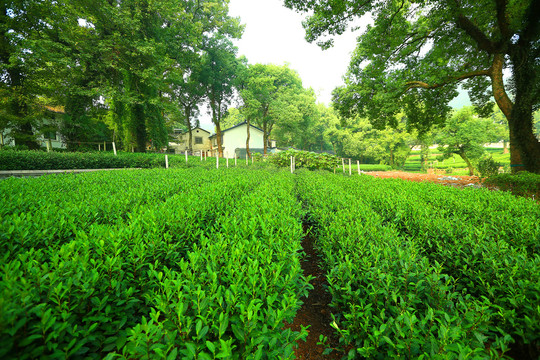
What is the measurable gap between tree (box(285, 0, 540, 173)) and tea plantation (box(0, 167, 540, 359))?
13.0m

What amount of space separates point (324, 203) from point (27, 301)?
194 inches

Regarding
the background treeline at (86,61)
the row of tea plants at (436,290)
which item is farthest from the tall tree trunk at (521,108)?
the background treeline at (86,61)

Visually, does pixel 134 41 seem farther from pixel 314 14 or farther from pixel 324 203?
pixel 324 203

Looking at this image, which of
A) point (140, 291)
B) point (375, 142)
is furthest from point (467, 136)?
point (140, 291)

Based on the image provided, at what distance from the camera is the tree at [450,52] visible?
12203mm

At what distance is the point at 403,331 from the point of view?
1.78m

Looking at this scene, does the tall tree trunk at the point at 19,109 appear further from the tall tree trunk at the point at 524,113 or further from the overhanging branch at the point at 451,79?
the tall tree trunk at the point at 524,113

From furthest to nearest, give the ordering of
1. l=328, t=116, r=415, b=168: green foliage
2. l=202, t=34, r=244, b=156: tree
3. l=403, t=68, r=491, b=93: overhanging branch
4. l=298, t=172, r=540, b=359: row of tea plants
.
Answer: l=328, t=116, r=415, b=168: green foliage < l=202, t=34, r=244, b=156: tree < l=403, t=68, r=491, b=93: overhanging branch < l=298, t=172, r=540, b=359: row of tea plants

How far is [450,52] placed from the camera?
1577 cm

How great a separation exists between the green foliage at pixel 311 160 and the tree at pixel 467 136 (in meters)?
20.5

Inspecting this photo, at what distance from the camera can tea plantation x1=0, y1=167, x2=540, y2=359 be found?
4.82 ft

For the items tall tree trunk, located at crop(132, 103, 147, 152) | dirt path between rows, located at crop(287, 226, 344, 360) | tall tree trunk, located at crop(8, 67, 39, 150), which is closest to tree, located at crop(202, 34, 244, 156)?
tall tree trunk, located at crop(132, 103, 147, 152)

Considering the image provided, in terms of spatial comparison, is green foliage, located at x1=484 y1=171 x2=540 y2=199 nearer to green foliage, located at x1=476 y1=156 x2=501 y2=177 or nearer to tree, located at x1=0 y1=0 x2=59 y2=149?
green foliage, located at x1=476 y1=156 x2=501 y2=177

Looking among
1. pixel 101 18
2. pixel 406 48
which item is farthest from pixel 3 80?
pixel 406 48
